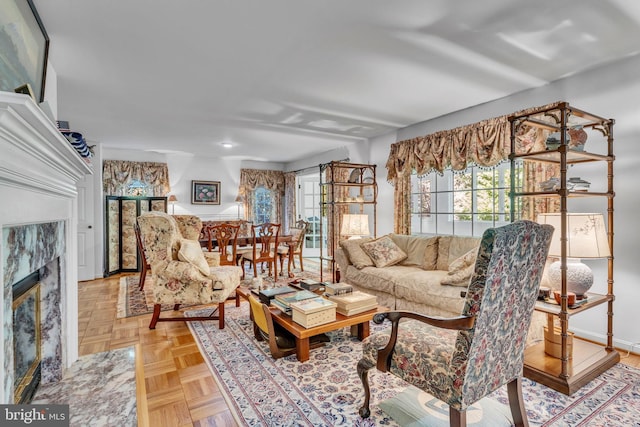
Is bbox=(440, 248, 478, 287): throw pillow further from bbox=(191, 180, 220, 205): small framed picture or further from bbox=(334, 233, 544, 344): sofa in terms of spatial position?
bbox=(191, 180, 220, 205): small framed picture

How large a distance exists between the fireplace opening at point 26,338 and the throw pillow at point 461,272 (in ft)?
9.62

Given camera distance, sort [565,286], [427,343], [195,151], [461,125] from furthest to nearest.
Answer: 1. [195,151]
2. [461,125]
3. [565,286]
4. [427,343]

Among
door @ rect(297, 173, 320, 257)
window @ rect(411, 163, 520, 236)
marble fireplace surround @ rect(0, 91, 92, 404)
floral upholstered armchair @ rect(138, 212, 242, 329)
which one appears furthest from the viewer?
door @ rect(297, 173, 320, 257)

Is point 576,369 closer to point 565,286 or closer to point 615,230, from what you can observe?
point 565,286

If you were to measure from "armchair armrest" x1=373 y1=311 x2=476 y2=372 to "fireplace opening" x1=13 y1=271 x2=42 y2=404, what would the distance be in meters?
1.65

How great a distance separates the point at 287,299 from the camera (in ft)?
8.30

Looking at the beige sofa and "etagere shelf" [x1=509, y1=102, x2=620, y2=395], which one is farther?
the beige sofa

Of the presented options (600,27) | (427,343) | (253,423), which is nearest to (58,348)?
(253,423)

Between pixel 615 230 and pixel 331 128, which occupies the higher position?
pixel 331 128

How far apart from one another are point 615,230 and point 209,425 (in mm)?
3299

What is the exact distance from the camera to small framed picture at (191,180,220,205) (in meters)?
6.74

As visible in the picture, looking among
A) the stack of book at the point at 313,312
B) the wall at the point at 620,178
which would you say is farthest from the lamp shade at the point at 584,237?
the stack of book at the point at 313,312

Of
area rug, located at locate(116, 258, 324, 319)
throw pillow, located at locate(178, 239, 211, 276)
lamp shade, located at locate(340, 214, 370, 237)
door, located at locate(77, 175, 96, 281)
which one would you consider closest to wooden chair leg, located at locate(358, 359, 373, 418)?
throw pillow, located at locate(178, 239, 211, 276)

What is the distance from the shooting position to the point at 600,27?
2.07 metres
